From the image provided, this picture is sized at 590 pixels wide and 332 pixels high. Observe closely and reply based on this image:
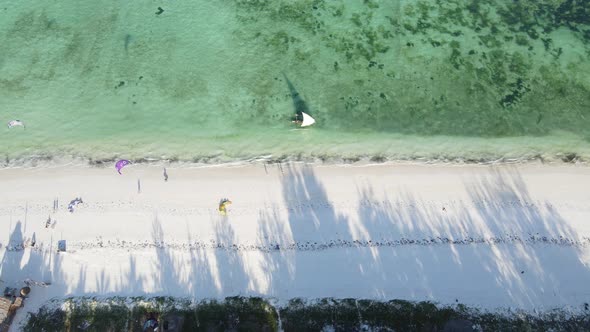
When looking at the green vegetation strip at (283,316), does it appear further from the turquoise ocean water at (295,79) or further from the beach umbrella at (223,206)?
the turquoise ocean water at (295,79)

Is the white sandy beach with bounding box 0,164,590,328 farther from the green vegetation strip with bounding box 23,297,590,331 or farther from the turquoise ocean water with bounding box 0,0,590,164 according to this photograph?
the turquoise ocean water with bounding box 0,0,590,164

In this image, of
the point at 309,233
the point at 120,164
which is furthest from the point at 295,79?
the point at 120,164

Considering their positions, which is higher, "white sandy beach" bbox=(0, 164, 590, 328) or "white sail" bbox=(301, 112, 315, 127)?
"white sail" bbox=(301, 112, 315, 127)

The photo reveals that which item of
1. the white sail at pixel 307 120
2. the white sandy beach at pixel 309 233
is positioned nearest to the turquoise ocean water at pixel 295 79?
the white sail at pixel 307 120

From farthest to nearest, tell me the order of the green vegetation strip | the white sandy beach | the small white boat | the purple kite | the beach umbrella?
1. the small white boat
2. the purple kite
3. the beach umbrella
4. the white sandy beach
5. the green vegetation strip

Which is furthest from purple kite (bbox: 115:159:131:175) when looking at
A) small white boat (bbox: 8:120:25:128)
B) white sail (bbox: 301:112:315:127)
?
white sail (bbox: 301:112:315:127)

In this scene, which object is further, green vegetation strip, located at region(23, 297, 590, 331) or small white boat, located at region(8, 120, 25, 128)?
small white boat, located at region(8, 120, 25, 128)
